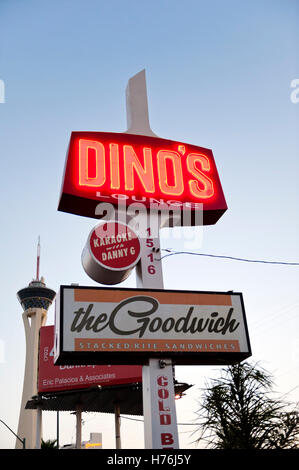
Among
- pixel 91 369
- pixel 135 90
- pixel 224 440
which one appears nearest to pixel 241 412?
pixel 224 440

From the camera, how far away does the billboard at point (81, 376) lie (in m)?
28.6

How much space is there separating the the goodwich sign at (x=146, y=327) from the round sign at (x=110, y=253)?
69cm

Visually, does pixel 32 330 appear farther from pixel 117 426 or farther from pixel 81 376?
pixel 81 376

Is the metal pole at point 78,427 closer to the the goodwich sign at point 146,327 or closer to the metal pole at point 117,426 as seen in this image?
the metal pole at point 117,426

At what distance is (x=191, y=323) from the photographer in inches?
458

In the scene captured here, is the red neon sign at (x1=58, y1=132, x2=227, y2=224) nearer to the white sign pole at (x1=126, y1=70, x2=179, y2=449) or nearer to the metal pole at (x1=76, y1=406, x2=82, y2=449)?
the white sign pole at (x1=126, y1=70, x2=179, y2=449)

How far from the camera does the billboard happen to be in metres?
28.6

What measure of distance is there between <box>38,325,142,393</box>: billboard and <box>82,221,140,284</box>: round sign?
17586 mm

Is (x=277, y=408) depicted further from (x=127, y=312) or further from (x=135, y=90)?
(x=135, y=90)

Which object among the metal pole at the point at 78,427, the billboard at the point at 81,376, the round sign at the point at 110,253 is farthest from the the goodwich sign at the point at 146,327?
the metal pole at the point at 78,427

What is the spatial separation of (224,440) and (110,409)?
28.7m

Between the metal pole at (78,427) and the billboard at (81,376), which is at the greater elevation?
the billboard at (81,376)

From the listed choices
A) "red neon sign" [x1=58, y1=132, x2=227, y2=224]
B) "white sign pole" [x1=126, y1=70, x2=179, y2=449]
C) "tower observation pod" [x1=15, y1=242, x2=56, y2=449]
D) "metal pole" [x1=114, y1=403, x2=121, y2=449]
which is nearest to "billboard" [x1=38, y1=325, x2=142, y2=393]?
"metal pole" [x1=114, y1=403, x2=121, y2=449]

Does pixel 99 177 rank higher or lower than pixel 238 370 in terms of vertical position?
higher
